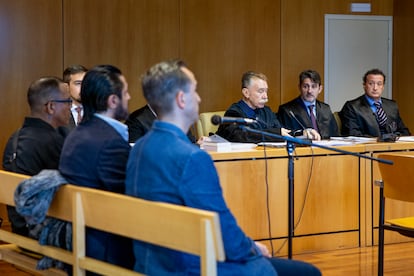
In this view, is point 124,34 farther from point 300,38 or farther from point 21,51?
point 300,38

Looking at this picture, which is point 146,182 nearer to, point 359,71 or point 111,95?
point 111,95

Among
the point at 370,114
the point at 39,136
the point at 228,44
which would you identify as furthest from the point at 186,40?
the point at 39,136

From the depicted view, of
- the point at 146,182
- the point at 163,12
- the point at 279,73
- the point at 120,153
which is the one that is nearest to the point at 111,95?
the point at 120,153

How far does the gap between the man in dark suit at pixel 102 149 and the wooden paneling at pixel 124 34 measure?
13.5ft

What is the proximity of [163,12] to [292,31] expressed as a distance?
1536 mm

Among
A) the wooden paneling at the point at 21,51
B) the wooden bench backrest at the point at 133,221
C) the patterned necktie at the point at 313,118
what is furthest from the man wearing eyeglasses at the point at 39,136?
the patterned necktie at the point at 313,118

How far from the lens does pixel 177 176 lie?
106 inches

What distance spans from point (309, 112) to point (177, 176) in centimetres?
445

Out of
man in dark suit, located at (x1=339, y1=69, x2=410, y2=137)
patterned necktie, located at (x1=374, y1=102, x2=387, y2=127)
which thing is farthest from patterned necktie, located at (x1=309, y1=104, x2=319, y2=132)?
patterned necktie, located at (x1=374, y1=102, x2=387, y2=127)

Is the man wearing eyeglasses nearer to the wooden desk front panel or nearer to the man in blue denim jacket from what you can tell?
the man in blue denim jacket

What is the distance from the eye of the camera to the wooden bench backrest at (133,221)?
2.54m

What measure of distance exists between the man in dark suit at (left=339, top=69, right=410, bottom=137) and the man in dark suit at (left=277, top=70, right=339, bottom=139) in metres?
0.17

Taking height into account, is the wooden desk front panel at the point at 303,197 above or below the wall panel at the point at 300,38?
below

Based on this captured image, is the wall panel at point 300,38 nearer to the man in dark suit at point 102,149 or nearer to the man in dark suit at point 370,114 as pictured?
the man in dark suit at point 370,114
